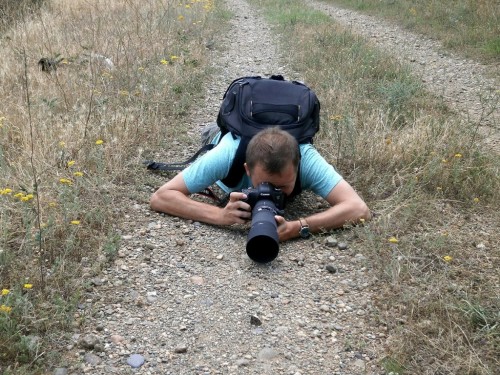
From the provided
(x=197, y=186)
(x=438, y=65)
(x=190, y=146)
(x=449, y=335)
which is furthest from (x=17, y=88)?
(x=438, y=65)

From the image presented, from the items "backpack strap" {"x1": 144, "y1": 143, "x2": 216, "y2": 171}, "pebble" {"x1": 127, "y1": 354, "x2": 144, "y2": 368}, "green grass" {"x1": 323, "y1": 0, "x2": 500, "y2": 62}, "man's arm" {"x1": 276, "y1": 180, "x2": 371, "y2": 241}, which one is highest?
"man's arm" {"x1": 276, "y1": 180, "x2": 371, "y2": 241}

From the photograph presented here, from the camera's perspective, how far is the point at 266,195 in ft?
10.2

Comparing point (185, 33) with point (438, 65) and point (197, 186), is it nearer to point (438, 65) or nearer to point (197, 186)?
point (438, 65)

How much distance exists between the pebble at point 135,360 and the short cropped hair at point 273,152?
1.24m

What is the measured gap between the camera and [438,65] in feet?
26.8

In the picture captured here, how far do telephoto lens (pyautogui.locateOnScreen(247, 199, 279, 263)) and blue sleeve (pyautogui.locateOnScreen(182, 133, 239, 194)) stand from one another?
439mm

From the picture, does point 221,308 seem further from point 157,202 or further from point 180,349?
point 157,202

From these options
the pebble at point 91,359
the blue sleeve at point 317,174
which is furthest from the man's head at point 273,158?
the pebble at point 91,359

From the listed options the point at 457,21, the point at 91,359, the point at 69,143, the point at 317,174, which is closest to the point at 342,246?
the point at 317,174

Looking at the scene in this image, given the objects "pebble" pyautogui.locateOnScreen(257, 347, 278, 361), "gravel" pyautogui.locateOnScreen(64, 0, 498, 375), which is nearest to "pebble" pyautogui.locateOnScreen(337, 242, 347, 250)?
"gravel" pyautogui.locateOnScreen(64, 0, 498, 375)

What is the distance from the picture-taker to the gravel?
7.72 ft

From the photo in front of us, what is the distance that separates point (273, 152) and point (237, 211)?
42 cm

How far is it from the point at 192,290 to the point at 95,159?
4.40 ft

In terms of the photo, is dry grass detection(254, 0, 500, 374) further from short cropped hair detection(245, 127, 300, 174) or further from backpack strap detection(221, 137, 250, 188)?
backpack strap detection(221, 137, 250, 188)
